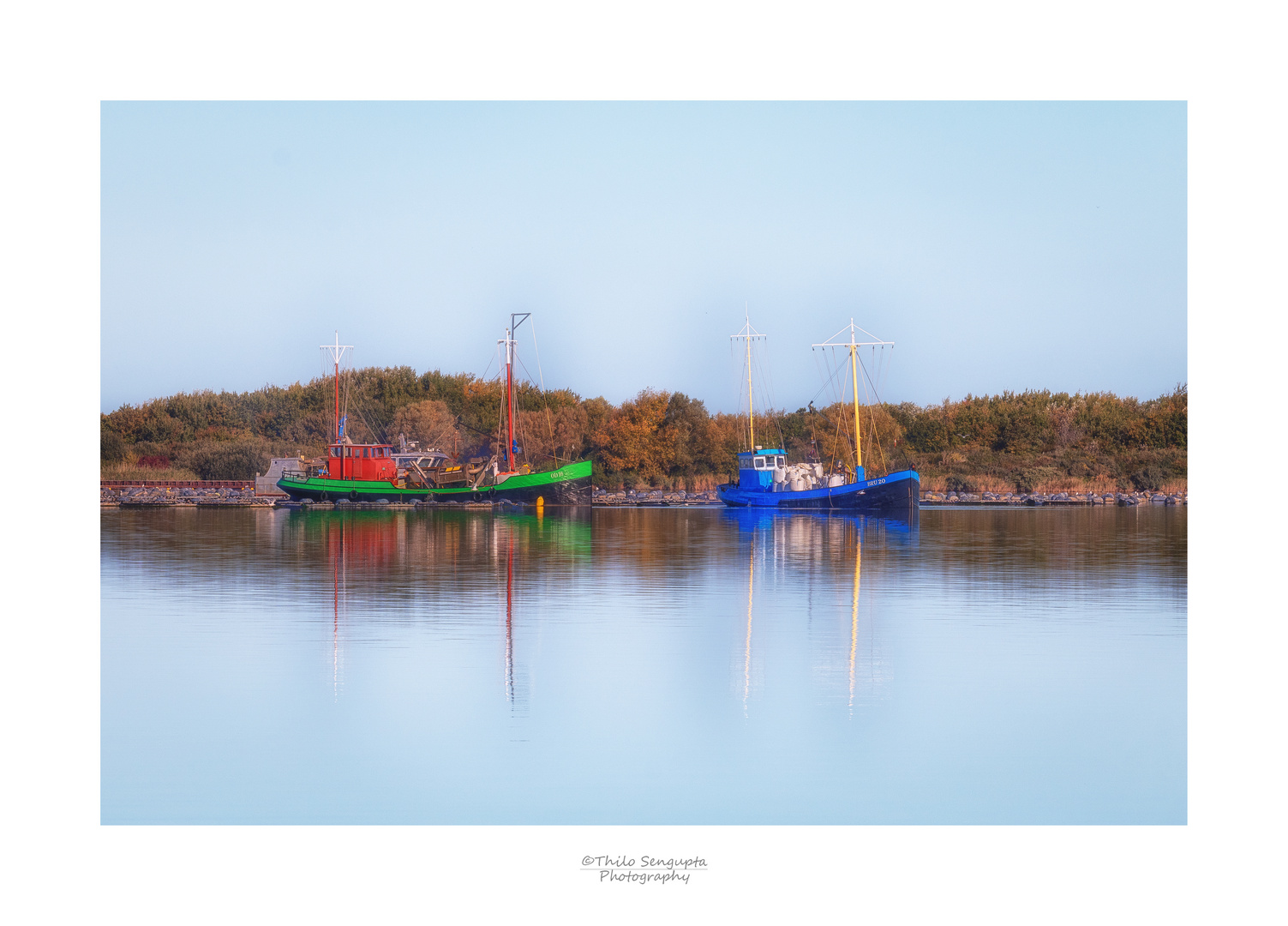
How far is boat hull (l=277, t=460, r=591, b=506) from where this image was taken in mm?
43000

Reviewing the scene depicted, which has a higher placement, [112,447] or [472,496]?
[112,447]

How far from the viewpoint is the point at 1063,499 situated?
43.9 metres

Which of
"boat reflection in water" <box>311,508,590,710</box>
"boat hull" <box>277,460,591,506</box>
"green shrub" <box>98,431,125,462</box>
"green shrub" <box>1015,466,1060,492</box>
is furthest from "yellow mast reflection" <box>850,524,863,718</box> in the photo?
"green shrub" <box>98,431,125,462</box>

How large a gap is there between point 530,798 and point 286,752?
1999 mm

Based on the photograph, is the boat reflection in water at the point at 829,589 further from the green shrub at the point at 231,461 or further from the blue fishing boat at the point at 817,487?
the green shrub at the point at 231,461

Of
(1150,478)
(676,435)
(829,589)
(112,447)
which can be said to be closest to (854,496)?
(1150,478)

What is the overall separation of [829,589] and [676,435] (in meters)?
39.1

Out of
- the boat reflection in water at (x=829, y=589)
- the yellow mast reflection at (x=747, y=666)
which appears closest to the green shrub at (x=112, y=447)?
the boat reflection in water at (x=829, y=589)

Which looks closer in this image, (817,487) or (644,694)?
(644,694)

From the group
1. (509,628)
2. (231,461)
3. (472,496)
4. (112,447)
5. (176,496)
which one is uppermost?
(112,447)

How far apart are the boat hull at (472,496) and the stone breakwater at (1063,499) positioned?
542 inches

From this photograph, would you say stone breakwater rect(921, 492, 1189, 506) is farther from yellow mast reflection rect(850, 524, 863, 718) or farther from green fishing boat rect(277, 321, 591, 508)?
yellow mast reflection rect(850, 524, 863, 718)

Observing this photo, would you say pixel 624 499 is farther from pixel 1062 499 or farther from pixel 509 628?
pixel 509 628
